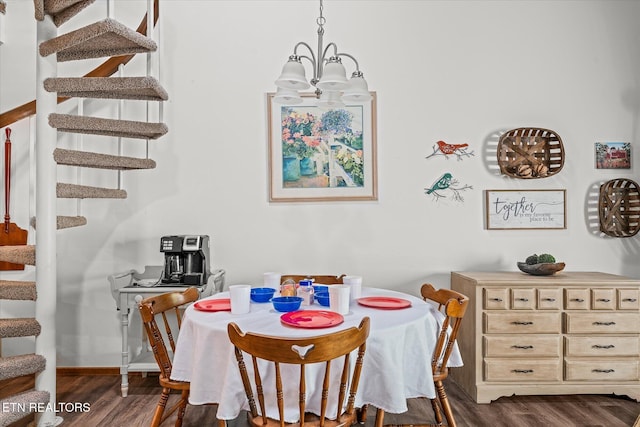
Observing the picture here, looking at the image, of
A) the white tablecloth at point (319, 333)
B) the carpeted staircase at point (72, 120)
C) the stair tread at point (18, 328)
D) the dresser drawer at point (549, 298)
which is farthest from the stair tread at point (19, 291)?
the dresser drawer at point (549, 298)

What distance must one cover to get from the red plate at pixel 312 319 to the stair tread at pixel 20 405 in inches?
61.8

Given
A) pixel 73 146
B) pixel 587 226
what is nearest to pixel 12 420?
pixel 73 146

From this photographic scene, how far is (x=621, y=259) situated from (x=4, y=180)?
→ 4.89 meters

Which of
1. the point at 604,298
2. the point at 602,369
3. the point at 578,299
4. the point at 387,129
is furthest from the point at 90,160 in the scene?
the point at 602,369

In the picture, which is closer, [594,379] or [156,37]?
[594,379]

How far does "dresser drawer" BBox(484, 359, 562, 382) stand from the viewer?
3.02m

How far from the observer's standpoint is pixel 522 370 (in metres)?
3.03

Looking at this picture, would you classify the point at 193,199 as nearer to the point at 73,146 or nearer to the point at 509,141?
the point at 73,146

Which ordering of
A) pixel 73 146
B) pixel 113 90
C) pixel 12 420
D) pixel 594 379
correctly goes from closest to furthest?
pixel 12 420 < pixel 113 90 < pixel 594 379 < pixel 73 146

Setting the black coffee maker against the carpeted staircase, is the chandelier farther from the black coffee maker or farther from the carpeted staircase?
the black coffee maker

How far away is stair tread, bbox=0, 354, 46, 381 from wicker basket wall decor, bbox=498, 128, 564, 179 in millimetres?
3408

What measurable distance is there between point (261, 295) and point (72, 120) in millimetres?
1572

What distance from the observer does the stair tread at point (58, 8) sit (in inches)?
103

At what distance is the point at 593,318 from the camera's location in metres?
3.05
